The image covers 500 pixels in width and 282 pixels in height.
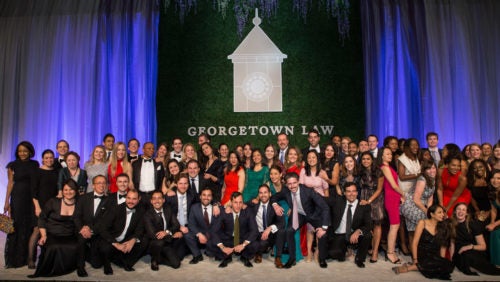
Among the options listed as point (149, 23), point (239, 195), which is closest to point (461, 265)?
point (239, 195)

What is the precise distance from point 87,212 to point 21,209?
0.73 metres

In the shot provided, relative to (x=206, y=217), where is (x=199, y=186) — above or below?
above

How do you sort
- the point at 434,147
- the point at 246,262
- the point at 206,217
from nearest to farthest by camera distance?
the point at 246,262, the point at 206,217, the point at 434,147

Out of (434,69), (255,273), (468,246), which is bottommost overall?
(255,273)

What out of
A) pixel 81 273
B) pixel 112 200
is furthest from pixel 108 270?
pixel 112 200

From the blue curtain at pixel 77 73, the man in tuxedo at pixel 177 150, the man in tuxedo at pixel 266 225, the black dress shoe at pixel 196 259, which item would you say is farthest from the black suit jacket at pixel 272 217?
the blue curtain at pixel 77 73

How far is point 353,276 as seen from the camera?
12.6 ft

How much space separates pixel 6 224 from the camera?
414 cm

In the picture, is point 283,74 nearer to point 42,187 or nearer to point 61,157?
point 61,157

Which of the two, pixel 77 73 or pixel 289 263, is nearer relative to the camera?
pixel 289 263

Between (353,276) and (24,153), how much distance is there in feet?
11.4

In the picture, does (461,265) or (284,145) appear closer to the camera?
(461,265)

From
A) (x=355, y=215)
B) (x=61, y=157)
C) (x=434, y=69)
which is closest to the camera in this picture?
(x=355, y=215)

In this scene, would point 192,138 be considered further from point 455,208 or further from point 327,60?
point 455,208
